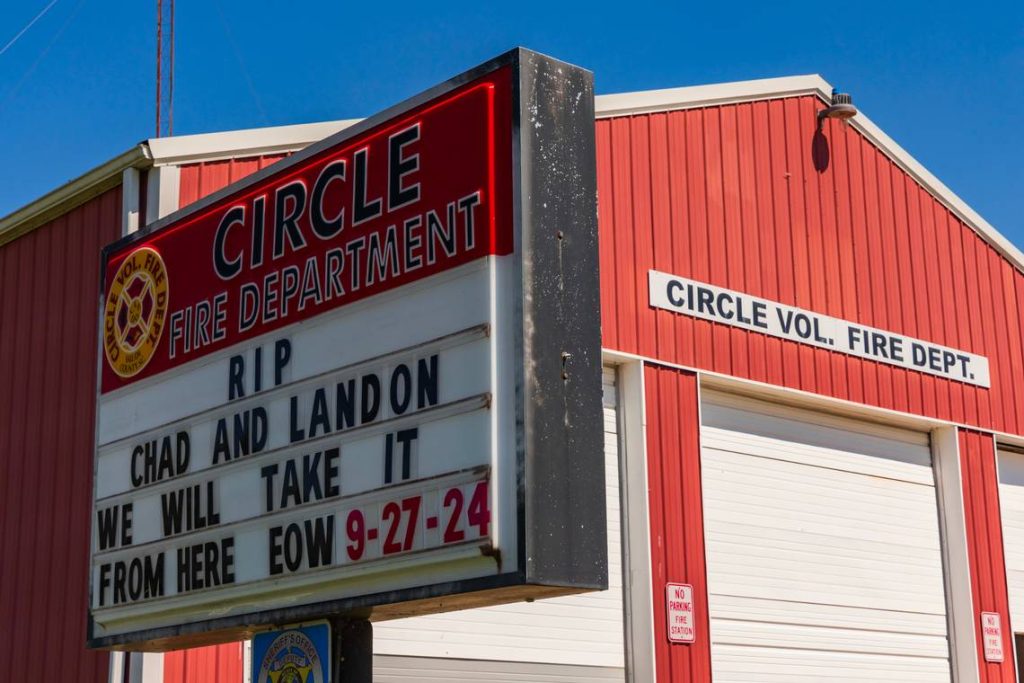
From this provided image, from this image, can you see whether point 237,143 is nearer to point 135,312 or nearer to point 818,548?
point 135,312

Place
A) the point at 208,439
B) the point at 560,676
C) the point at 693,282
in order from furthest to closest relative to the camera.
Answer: the point at 693,282, the point at 560,676, the point at 208,439

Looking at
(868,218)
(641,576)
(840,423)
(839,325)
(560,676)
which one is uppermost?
(868,218)

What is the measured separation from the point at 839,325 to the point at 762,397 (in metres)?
1.45

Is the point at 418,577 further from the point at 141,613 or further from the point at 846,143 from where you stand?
the point at 846,143

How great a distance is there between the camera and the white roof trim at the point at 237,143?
42.8 feet

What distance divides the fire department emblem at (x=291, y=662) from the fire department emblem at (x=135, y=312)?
2.30 m

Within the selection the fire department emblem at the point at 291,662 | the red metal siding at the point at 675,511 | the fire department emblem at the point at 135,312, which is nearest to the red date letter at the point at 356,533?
the fire department emblem at the point at 291,662

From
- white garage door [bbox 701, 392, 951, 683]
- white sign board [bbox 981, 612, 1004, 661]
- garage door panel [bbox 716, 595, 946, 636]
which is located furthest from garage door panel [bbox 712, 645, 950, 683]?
white sign board [bbox 981, 612, 1004, 661]

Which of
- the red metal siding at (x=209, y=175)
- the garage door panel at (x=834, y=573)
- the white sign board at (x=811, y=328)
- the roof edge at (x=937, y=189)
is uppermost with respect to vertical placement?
the roof edge at (x=937, y=189)

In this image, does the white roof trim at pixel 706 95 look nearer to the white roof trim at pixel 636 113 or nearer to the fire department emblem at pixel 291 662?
the white roof trim at pixel 636 113

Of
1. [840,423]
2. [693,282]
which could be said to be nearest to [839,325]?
[840,423]

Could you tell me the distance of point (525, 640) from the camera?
14297 millimetres

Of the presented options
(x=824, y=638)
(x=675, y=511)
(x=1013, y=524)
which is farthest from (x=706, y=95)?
(x=1013, y=524)

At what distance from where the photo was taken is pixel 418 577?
7070 millimetres
